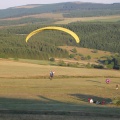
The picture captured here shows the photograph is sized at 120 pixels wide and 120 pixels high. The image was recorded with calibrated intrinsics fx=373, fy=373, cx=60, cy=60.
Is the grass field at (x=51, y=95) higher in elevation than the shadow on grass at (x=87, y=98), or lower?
higher

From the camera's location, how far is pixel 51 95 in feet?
77.3

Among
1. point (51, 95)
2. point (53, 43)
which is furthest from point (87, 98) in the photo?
point (53, 43)

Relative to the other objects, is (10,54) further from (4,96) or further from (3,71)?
(4,96)

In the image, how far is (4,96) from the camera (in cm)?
2286

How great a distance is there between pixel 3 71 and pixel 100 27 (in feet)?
330

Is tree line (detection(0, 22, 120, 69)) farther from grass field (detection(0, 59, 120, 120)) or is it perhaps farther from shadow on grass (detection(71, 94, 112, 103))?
shadow on grass (detection(71, 94, 112, 103))

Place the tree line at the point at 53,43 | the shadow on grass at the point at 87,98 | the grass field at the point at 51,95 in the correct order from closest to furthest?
Answer: the grass field at the point at 51,95 < the shadow on grass at the point at 87,98 < the tree line at the point at 53,43

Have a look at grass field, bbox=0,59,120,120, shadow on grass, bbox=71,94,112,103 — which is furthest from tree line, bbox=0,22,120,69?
shadow on grass, bbox=71,94,112,103

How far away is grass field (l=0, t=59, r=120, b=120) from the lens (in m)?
12.2

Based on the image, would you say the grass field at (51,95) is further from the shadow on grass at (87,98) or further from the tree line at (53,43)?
the tree line at (53,43)

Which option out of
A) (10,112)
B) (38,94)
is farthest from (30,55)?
(10,112)

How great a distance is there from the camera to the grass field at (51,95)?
12180mm

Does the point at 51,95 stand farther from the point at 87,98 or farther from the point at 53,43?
the point at 53,43

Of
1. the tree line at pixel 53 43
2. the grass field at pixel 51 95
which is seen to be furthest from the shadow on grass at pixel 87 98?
the tree line at pixel 53 43
